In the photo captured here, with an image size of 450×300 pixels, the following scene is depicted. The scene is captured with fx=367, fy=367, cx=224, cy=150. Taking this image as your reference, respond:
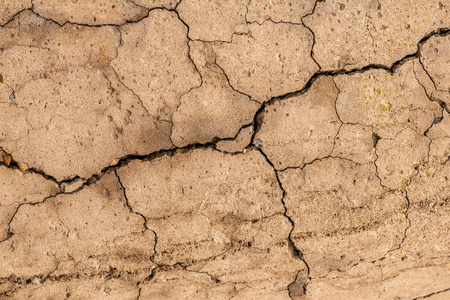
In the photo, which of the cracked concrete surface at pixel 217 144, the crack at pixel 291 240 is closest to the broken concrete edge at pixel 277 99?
the cracked concrete surface at pixel 217 144

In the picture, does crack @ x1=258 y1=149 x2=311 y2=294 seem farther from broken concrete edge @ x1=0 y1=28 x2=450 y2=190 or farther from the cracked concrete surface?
broken concrete edge @ x1=0 y1=28 x2=450 y2=190

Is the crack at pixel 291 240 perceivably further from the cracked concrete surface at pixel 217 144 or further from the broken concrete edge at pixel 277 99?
the broken concrete edge at pixel 277 99

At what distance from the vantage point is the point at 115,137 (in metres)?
2.02

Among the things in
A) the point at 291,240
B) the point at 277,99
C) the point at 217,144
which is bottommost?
the point at 291,240

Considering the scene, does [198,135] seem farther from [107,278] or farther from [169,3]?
[107,278]

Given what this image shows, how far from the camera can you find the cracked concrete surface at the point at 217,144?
200 centimetres

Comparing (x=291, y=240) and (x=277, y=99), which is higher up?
(x=277, y=99)

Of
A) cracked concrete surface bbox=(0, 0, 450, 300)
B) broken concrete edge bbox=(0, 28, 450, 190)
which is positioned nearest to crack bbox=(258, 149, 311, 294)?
cracked concrete surface bbox=(0, 0, 450, 300)

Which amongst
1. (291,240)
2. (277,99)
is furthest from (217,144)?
(291,240)

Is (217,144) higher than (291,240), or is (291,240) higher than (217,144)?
(217,144)

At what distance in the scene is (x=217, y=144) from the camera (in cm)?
206

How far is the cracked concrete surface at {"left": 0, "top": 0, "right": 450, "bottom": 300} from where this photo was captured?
2.00 m

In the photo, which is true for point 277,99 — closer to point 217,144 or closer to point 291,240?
point 217,144

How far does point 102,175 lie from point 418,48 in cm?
193
